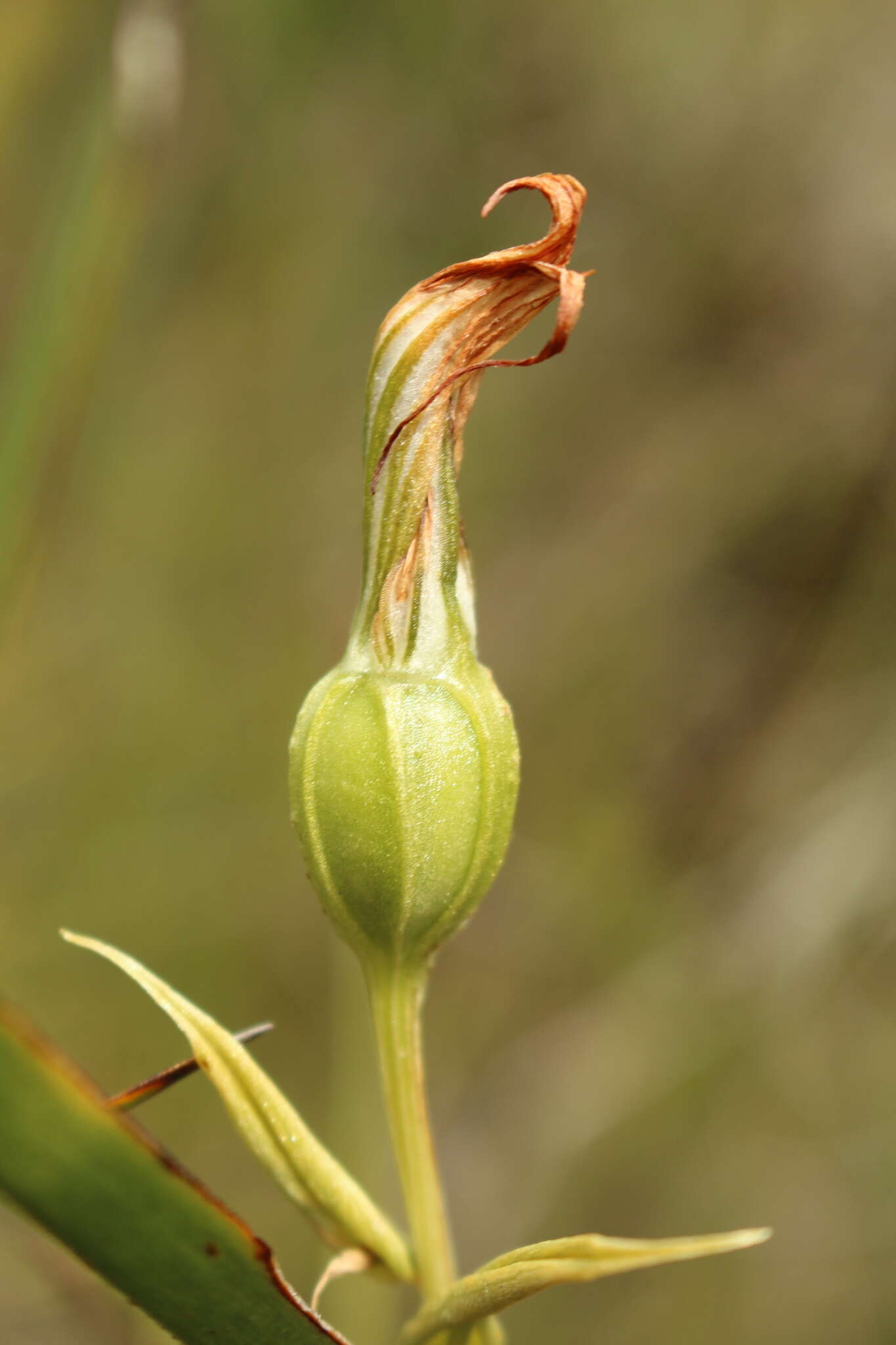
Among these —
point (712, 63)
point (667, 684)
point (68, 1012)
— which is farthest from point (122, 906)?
point (712, 63)

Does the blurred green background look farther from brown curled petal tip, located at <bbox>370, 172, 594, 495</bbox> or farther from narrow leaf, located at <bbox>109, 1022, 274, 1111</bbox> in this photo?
brown curled petal tip, located at <bbox>370, 172, 594, 495</bbox>

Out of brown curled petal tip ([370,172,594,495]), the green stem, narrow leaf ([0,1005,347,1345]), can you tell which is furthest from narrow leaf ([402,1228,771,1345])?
brown curled petal tip ([370,172,594,495])

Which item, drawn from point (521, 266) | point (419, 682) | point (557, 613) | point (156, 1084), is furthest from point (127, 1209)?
point (557, 613)

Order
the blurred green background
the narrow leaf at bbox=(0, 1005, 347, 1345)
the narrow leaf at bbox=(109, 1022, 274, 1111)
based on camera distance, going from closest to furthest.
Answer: the narrow leaf at bbox=(0, 1005, 347, 1345) → the narrow leaf at bbox=(109, 1022, 274, 1111) → the blurred green background

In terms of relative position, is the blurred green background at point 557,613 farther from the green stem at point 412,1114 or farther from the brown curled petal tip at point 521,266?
the brown curled petal tip at point 521,266

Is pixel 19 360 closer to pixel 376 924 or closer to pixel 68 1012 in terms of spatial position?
pixel 376 924
